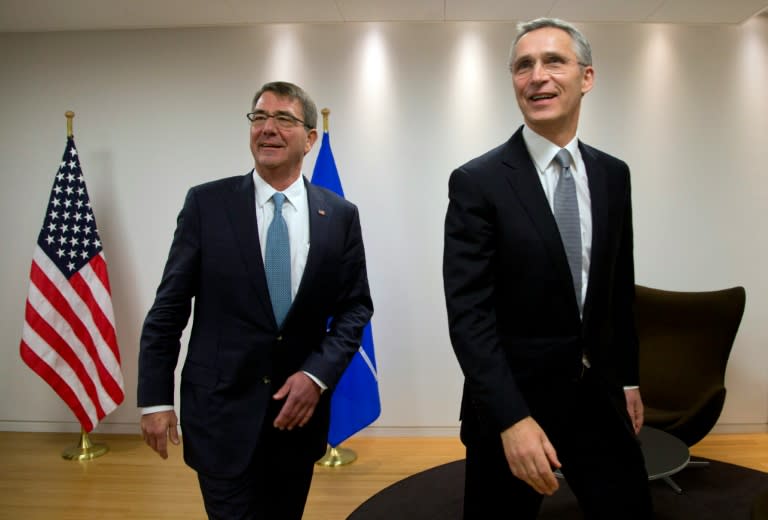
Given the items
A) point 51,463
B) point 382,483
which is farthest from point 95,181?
point 382,483

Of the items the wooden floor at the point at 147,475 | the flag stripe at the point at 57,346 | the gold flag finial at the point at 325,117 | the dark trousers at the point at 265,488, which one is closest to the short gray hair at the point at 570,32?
the dark trousers at the point at 265,488

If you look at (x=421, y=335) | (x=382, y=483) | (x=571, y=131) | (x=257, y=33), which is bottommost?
(x=382, y=483)

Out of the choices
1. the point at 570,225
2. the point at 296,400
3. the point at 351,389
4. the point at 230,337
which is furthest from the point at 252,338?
the point at 351,389

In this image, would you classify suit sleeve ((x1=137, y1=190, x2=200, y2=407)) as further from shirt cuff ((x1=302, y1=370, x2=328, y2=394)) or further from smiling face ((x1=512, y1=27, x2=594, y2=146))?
smiling face ((x1=512, y1=27, x2=594, y2=146))

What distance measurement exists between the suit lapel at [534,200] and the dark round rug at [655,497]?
2097 mm

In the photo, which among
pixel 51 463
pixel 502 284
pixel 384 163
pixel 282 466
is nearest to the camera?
pixel 502 284

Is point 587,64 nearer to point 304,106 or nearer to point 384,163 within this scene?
point 304,106

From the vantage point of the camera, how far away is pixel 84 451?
4.07 metres

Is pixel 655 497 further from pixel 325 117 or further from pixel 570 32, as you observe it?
pixel 325 117

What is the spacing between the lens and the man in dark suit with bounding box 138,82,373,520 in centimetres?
185

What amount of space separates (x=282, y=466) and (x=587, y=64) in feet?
5.11

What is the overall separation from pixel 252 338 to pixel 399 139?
2.74 metres

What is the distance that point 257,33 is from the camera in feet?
14.2

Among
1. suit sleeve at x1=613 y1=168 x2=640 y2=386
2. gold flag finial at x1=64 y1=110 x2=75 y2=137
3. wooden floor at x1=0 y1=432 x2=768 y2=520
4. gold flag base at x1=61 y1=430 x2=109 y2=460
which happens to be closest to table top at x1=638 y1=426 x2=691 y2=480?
wooden floor at x1=0 y1=432 x2=768 y2=520
